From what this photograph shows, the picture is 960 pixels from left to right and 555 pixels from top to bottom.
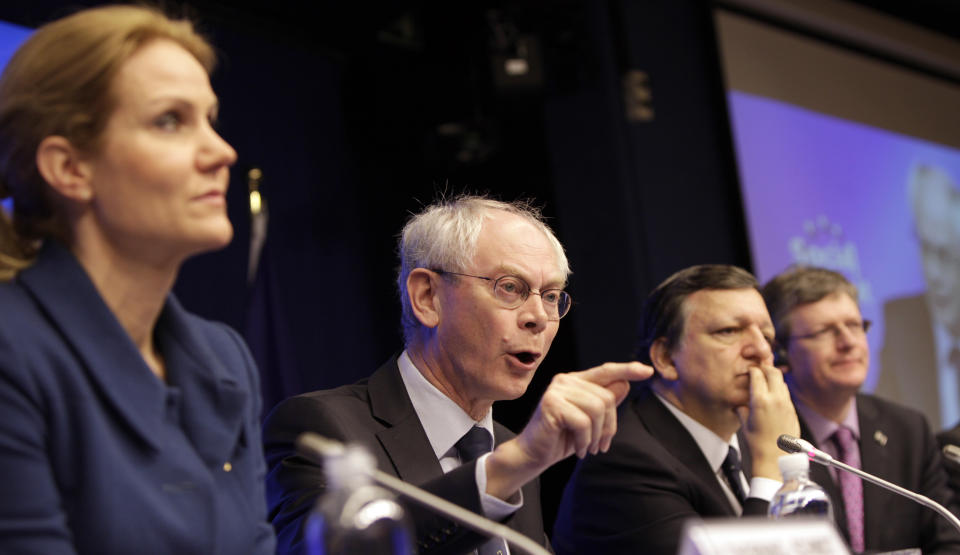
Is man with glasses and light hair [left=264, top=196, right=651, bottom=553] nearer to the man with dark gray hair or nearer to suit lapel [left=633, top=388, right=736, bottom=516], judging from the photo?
the man with dark gray hair

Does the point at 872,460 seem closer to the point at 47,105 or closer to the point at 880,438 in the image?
the point at 880,438

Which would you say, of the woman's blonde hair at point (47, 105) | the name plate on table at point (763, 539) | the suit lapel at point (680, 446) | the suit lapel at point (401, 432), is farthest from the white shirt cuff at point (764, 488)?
the woman's blonde hair at point (47, 105)

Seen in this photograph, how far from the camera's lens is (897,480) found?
116 inches

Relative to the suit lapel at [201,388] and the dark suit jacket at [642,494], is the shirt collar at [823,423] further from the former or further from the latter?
the suit lapel at [201,388]

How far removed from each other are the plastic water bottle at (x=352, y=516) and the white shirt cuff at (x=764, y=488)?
1.27 meters

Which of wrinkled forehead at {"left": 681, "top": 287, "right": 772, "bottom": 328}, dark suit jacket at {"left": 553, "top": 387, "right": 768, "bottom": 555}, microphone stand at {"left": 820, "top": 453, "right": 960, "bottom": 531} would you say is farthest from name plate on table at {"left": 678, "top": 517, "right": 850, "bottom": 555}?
wrinkled forehead at {"left": 681, "top": 287, "right": 772, "bottom": 328}

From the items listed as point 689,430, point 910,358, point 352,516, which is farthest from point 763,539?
point 910,358

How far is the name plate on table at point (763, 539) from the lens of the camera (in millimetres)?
981

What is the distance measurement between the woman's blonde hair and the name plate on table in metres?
0.86

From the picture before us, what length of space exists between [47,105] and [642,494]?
5.04ft

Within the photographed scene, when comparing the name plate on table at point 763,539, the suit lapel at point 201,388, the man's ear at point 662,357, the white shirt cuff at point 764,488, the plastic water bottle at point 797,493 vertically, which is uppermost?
the suit lapel at point 201,388

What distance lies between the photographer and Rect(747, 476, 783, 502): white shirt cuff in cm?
209

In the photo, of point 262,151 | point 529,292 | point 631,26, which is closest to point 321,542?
point 529,292

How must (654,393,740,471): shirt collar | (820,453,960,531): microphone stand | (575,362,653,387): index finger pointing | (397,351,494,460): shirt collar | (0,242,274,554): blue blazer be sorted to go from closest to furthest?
(0,242,274,554): blue blazer
(575,362,653,387): index finger pointing
(820,453,960,531): microphone stand
(397,351,494,460): shirt collar
(654,393,740,471): shirt collar
